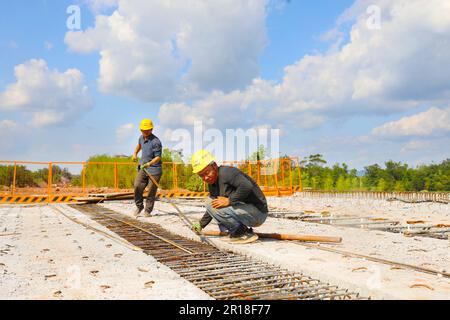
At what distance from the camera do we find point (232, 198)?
494 centimetres

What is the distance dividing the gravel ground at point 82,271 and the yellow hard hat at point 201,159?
1206 millimetres

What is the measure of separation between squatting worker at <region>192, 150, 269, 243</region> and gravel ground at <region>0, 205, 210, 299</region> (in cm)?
109

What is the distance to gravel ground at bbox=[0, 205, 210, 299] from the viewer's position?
10.8 ft

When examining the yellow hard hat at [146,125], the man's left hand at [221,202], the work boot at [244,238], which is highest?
the yellow hard hat at [146,125]

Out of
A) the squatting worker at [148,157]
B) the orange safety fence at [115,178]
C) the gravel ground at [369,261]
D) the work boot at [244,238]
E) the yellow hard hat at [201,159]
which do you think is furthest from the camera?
the orange safety fence at [115,178]

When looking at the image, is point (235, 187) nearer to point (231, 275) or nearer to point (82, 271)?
point (231, 275)

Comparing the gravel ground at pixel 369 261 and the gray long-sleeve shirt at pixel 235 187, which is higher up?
the gray long-sleeve shirt at pixel 235 187

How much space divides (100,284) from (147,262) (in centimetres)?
100

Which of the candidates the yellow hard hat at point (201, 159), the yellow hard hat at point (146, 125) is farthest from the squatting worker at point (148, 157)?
the yellow hard hat at point (201, 159)

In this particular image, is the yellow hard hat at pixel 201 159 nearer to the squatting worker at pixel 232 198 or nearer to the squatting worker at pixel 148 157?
the squatting worker at pixel 232 198

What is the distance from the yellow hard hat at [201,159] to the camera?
487 cm

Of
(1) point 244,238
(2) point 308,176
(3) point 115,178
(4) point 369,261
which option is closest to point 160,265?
(1) point 244,238

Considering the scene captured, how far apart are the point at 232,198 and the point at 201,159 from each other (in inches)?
23.9
